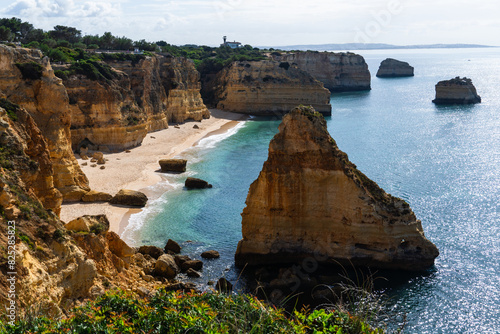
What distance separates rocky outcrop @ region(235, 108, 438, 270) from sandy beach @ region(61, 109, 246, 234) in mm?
11874

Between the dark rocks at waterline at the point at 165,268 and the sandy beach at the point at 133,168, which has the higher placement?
the sandy beach at the point at 133,168

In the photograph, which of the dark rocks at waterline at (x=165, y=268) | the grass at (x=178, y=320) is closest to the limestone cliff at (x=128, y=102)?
the dark rocks at waterline at (x=165, y=268)

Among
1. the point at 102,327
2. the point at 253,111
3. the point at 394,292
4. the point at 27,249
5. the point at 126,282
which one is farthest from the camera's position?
the point at 253,111

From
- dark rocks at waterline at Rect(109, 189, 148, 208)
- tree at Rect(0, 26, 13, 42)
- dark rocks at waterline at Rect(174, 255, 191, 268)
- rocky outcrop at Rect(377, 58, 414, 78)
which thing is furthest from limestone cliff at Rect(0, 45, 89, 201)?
rocky outcrop at Rect(377, 58, 414, 78)

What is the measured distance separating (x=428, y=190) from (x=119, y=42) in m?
74.2

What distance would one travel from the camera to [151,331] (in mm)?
11617

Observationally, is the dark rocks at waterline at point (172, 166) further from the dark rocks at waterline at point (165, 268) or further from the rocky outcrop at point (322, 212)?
the dark rocks at waterline at point (165, 268)

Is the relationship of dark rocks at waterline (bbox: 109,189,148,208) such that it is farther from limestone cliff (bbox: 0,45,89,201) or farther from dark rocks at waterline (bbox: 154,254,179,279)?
dark rocks at waterline (bbox: 154,254,179,279)

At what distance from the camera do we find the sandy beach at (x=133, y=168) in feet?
118

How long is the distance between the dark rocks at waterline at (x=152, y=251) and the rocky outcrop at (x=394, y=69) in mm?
171163

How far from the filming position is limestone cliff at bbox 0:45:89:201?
32.2m

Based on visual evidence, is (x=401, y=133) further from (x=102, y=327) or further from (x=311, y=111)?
(x=102, y=327)

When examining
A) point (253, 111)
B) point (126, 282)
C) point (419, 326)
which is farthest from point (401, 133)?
point (126, 282)

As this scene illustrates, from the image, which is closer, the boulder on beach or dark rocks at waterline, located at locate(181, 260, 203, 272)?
dark rocks at waterline, located at locate(181, 260, 203, 272)
